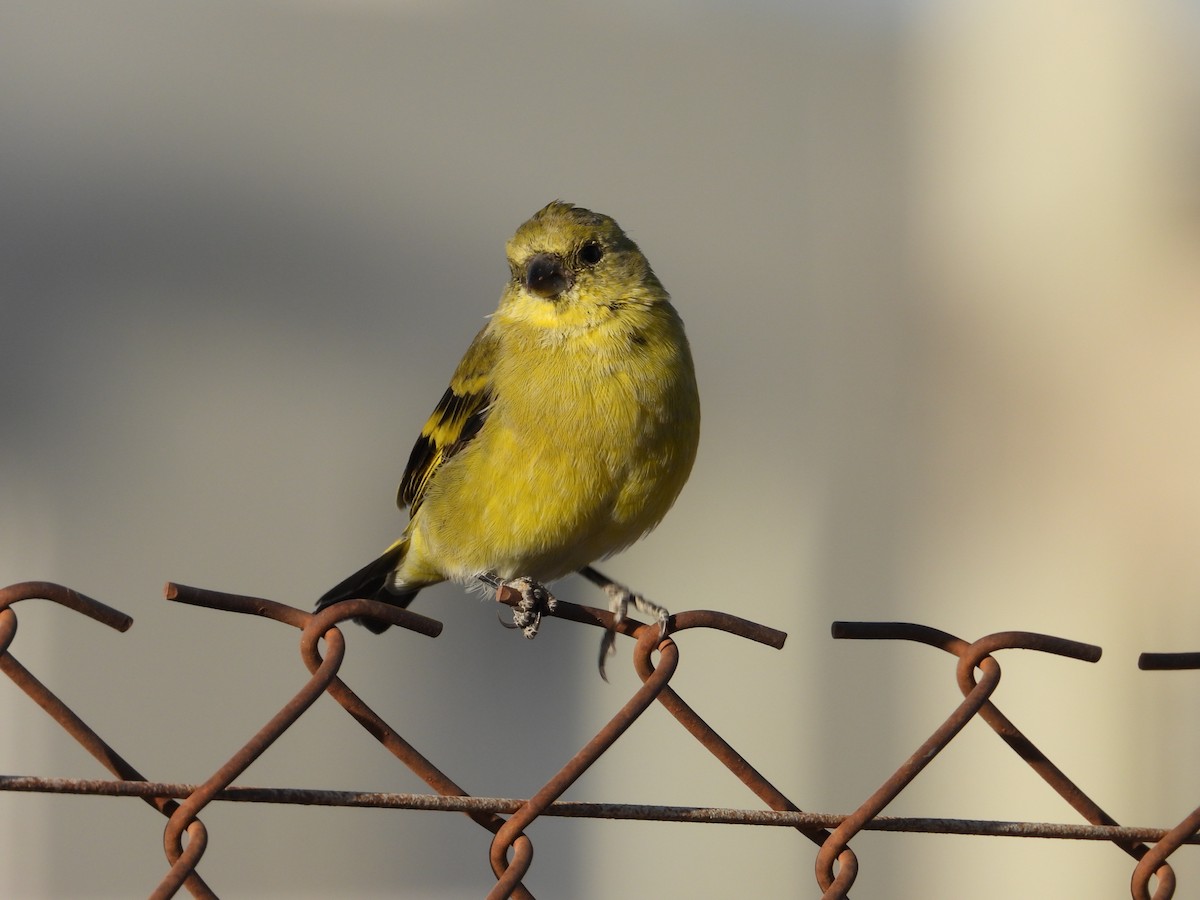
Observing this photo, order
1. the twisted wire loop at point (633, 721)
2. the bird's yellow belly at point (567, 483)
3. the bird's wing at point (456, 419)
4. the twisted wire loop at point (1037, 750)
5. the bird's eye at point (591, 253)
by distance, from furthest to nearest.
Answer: the bird's eye at point (591, 253) < the bird's wing at point (456, 419) < the bird's yellow belly at point (567, 483) < the twisted wire loop at point (1037, 750) < the twisted wire loop at point (633, 721)

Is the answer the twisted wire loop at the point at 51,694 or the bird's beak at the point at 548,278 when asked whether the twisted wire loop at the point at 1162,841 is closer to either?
the twisted wire loop at the point at 51,694

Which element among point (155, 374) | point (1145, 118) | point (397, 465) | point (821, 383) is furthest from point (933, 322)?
point (155, 374)

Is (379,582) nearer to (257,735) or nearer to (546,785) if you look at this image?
(546,785)

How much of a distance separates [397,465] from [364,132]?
61.6 inches

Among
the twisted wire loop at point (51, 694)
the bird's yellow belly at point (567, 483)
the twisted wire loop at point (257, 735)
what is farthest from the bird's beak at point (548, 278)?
the twisted wire loop at point (51, 694)

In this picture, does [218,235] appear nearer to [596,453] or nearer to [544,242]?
[544,242]

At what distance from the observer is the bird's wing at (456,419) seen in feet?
12.0

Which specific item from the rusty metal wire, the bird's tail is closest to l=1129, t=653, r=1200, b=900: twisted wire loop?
the rusty metal wire

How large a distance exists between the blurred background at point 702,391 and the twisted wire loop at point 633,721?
3.60 meters

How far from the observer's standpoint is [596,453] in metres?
3.21

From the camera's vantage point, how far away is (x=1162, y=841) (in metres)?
2.04

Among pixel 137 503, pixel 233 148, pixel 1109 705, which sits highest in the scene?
pixel 233 148

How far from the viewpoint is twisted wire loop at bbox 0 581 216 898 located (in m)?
1.53

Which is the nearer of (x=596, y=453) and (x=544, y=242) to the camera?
(x=596, y=453)
